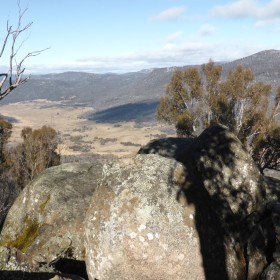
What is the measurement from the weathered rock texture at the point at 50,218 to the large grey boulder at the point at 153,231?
1.50m

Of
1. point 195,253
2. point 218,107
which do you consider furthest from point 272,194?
point 218,107

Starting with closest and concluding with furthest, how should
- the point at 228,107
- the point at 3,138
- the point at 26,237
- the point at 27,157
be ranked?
the point at 26,237, the point at 228,107, the point at 27,157, the point at 3,138

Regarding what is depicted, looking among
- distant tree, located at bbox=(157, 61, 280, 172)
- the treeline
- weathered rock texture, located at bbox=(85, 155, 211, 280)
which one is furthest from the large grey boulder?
the treeline

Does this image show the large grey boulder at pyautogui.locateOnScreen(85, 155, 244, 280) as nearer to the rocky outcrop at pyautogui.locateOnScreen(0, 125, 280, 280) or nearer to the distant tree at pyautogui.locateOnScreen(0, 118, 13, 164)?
the rocky outcrop at pyautogui.locateOnScreen(0, 125, 280, 280)

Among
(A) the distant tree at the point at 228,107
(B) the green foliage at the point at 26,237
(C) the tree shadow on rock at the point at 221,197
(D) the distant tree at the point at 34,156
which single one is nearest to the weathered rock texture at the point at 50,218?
(B) the green foliage at the point at 26,237

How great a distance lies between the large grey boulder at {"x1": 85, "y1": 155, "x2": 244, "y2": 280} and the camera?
8406 millimetres

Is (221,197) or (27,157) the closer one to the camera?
(221,197)

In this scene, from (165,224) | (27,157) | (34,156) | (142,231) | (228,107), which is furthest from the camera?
(34,156)

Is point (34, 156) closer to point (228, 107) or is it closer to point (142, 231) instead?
point (228, 107)

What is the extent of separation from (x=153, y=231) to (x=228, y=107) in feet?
90.7

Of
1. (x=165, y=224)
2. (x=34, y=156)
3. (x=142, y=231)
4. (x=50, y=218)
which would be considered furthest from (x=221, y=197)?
(x=34, y=156)

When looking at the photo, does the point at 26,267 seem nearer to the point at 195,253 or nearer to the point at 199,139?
the point at 195,253

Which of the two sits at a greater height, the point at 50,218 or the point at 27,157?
the point at 50,218

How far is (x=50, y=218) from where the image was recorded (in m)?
11.0
